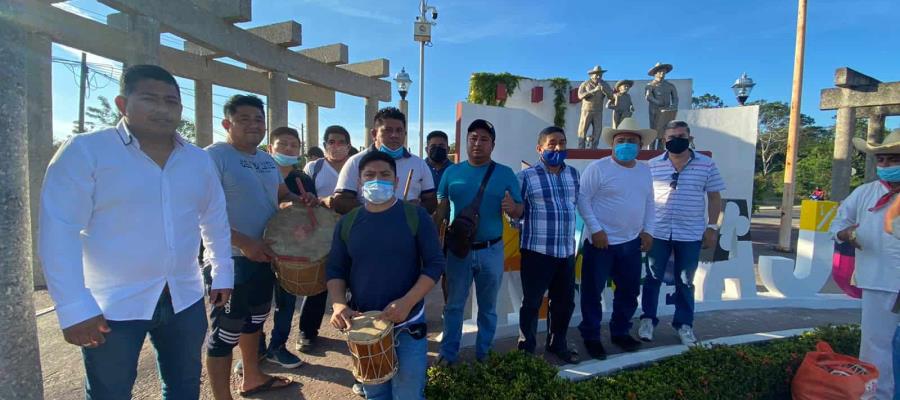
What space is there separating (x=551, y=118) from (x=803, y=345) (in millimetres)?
9458

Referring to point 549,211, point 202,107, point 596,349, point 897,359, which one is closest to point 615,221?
point 549,211

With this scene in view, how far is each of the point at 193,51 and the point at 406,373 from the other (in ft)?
29.3

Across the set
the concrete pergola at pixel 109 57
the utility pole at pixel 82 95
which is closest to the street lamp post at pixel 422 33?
the concrete pergola at pixel 109 57

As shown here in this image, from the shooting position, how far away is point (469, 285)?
324 centimetres

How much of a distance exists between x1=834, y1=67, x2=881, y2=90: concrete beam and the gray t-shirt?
12.5 meters

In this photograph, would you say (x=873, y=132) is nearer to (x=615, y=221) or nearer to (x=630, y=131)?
(x=630, y=131)

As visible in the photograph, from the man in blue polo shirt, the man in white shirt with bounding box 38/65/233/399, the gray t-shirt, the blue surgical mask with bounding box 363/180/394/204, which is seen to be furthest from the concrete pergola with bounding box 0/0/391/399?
the man in blue polo shirt

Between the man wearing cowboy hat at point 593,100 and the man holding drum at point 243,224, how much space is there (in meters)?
8.68

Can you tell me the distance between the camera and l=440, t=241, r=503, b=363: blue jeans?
10.4ft

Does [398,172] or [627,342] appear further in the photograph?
[627,342]

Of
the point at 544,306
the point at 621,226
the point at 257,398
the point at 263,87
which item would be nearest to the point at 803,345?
the point at 621,226

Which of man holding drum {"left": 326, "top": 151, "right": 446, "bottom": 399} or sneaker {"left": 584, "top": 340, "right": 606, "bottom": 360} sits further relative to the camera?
sneaker {"left": 584, "top": 340, "right": 606, "bottom": 360}

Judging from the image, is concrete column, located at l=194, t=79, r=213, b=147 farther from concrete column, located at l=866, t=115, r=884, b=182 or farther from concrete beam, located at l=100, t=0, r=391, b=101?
concrete column, located at l=866, t=115, r=884, b=182

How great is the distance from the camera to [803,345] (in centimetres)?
371
